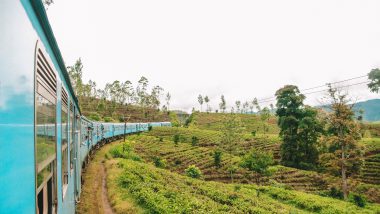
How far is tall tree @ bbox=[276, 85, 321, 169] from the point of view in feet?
133

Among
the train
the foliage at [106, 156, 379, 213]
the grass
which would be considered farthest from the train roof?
the foliage at [106, 156, 379, 213]

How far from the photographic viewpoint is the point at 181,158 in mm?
39656

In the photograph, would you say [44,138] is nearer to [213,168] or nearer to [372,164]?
[213,168]

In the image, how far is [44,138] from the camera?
275 centimetres

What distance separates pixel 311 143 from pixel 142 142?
23334mm

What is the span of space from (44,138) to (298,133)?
41432 mm

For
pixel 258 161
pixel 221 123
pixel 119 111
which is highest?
pixel 119 111

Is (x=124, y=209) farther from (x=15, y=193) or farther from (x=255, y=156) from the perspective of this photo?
(x=255, y=156)

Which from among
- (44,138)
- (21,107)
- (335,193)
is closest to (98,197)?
(44,138)

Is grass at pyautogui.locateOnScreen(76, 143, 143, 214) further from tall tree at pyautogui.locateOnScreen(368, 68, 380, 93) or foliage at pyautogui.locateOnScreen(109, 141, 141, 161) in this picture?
tall tree at pyautogui.locateOnScreen(368, 68, 380, 93)

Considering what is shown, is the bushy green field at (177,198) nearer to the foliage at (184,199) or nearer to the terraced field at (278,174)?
the foliage at (184,199)

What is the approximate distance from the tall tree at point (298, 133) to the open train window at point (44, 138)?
4029 cm

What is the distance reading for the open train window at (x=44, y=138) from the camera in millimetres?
2389

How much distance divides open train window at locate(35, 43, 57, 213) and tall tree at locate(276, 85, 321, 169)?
40290 millimetres
